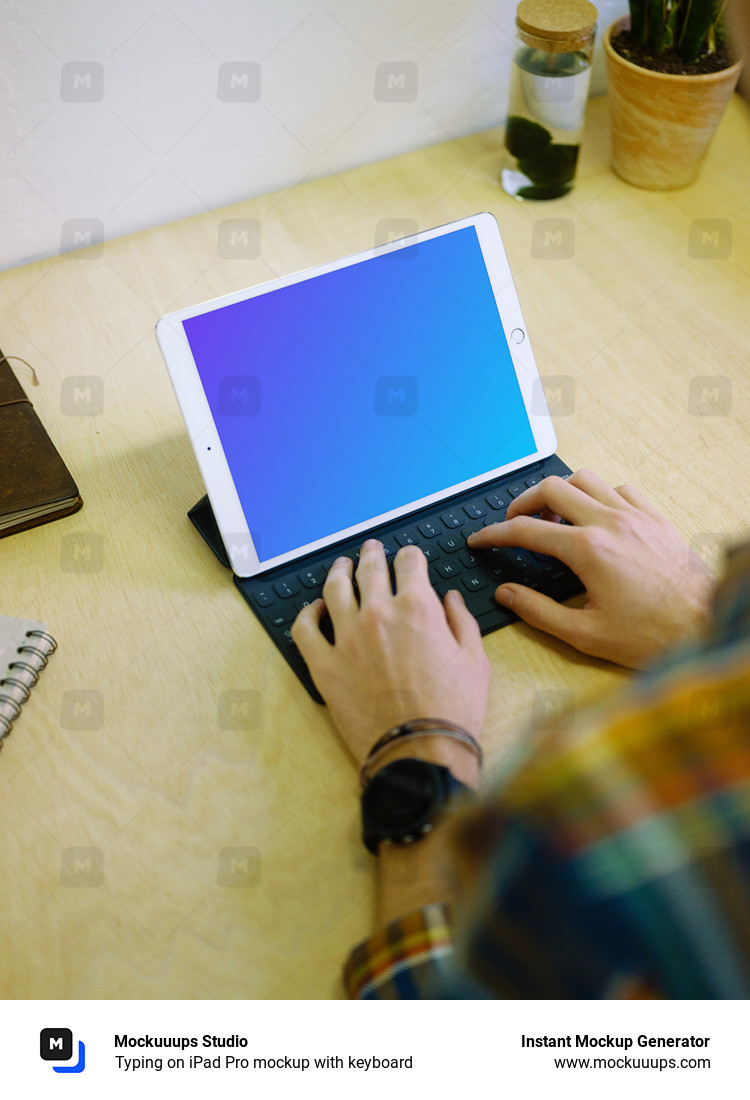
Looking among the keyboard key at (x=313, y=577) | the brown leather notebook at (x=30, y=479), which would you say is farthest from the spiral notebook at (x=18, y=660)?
the keyboard key at (x=313, y=577)

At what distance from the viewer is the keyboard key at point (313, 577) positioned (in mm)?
764

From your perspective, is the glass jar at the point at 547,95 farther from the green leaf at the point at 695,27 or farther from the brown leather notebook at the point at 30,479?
the brown leather notebook at the point at 30,479

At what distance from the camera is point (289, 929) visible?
588 mm

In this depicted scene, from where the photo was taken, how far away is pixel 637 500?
0.79m

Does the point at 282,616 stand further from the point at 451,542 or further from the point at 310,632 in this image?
the point at 451,542

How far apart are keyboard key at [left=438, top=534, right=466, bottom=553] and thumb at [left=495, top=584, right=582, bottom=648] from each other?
0.06 metres

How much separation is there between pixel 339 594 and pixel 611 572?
225 millimetres

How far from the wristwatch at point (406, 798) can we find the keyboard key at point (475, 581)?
0.20m

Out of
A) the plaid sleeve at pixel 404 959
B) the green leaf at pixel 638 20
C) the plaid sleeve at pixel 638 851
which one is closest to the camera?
the plaid sleeve at pixel 638 851

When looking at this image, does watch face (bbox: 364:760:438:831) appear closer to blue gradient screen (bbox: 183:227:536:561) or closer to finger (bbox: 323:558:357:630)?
finger (bbox: 323:558:357:630)

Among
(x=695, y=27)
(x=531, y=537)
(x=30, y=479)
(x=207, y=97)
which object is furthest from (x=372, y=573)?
(x=695, y=27)

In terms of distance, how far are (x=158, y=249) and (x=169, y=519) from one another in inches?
17.9

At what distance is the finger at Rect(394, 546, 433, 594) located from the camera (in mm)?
722
